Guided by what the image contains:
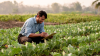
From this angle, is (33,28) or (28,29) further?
(33,28)

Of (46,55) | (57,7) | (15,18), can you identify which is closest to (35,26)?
(46,55)

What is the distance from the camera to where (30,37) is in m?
2.73

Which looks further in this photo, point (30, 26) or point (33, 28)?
point (33, 28)

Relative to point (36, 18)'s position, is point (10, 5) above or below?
above

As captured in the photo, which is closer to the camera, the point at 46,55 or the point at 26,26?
the point at 46,55

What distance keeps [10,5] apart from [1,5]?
482 centimetres

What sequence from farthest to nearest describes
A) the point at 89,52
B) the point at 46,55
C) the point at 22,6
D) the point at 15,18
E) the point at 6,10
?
the point at 22,6 → the point at 6,10 → the point at 15,18 → the point at 46,55 → the point at 89,52

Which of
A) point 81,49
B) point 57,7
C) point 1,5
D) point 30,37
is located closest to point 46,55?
point 30,37

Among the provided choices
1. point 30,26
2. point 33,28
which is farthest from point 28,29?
point 33,28

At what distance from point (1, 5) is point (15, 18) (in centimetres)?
5099

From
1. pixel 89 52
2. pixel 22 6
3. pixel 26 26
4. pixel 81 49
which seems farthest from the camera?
pixel 22 6

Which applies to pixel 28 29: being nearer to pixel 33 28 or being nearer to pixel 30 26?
pixel 30 26

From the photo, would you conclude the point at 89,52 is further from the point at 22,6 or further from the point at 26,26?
the point at 22,6

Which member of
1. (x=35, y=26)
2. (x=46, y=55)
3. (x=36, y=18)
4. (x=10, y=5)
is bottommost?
(x=46, y=55)
